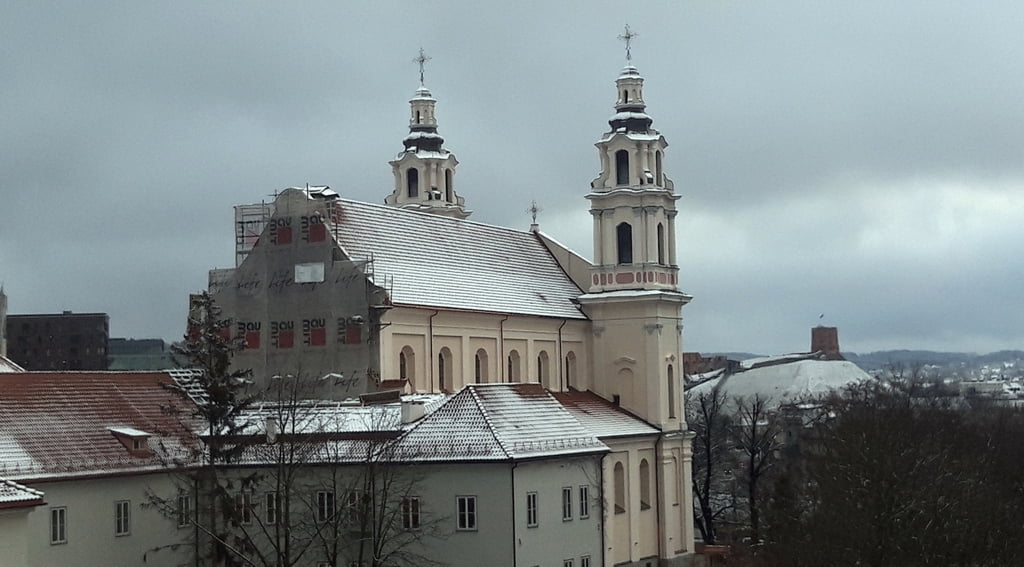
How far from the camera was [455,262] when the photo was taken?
67.1m

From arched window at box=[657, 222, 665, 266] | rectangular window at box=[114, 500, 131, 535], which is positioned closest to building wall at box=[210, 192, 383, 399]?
rectangular window at box=[114, 500, 131, 535]

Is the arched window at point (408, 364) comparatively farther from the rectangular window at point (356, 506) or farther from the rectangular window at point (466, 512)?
the rectangular window at point (356, 506)

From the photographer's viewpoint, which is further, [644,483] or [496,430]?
[644,483]

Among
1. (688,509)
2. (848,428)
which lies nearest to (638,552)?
(688,509)

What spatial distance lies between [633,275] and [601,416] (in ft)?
25.9

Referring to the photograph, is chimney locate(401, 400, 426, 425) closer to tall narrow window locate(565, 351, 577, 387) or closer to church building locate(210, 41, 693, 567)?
church building locate(210, 41, 693, 567)

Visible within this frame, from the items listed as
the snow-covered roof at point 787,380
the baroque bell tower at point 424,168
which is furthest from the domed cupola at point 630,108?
the snow-covered roof at point 787,380

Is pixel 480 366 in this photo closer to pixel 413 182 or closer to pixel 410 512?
pixel 410 512

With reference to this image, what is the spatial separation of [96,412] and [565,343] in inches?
1020

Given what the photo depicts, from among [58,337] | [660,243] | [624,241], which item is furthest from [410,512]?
[58,337]

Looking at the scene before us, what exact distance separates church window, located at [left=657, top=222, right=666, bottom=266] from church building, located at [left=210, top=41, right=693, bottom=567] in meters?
0.09

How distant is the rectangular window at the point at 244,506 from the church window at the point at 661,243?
95.2ft

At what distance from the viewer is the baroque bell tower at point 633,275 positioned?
74125mm

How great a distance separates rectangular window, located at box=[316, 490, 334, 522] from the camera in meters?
50.9
